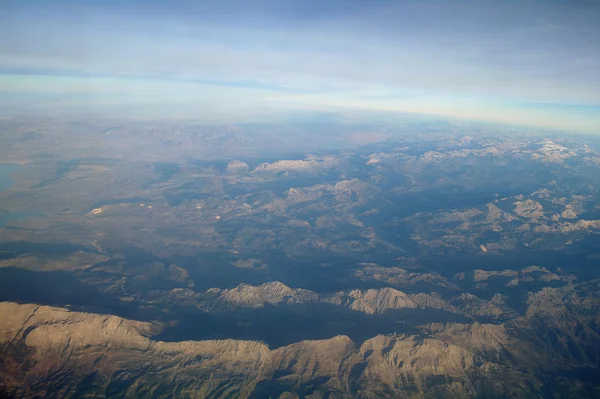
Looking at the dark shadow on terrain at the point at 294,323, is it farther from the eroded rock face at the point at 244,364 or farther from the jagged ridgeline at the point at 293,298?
the eroded rock face at the point at 244,364

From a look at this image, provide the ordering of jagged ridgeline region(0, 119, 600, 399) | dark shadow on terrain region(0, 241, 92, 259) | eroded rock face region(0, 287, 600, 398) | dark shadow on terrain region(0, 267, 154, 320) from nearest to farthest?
eroded rock face region(0, 287, 600, 398)
jagged ridgeline region(0, 119, 600, 399)
dark shadow on terrain region(0, 267, 154, 320)
dark shadow on terrain region(0, 241, 92, 259)

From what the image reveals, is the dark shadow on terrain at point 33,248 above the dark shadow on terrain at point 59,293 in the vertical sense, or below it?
below

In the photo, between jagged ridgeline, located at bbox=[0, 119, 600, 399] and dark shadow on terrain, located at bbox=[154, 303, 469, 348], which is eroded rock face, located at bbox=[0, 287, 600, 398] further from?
dark shadow on terrain, located at bbox=[154, 303, 469, 348]

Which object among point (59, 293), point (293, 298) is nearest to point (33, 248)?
point (59, 293)

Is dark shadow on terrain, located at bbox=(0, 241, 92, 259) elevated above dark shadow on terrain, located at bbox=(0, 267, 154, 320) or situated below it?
below

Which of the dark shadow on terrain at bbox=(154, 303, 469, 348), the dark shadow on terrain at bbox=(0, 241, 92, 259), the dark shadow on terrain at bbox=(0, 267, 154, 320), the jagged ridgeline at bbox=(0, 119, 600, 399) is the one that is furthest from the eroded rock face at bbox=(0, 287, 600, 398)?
the dark shadow on terrain at bbox=(0, 241, 92, 259)

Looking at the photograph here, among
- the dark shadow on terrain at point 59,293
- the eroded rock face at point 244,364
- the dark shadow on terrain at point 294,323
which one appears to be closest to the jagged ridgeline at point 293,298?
the eroded rock face at point 244,364

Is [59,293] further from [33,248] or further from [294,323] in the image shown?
[294,323]

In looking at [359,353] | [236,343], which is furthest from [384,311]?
[236,343]
